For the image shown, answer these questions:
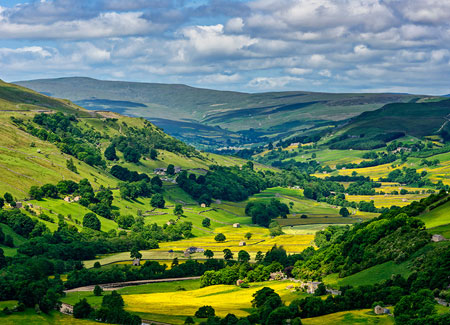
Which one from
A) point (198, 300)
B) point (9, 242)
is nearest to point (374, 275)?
point (198, 300)

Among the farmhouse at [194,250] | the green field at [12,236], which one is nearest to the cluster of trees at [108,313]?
the green field at [12,236]

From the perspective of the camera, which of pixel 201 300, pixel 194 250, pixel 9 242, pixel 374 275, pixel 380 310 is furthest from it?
pixel 194 250

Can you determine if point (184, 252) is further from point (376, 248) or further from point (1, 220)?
point (376, 248)

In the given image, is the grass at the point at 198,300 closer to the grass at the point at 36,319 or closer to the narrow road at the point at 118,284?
the grass at the point at 36,319

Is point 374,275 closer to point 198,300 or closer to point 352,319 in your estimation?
point 352,319

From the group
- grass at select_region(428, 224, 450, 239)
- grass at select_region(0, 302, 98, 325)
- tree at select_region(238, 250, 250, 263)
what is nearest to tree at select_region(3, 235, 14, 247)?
tree at select_region(238, 250, 250, 263)

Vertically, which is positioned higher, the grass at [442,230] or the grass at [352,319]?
the grass at [442,230]

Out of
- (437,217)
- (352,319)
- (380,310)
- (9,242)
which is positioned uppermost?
(437,217)
